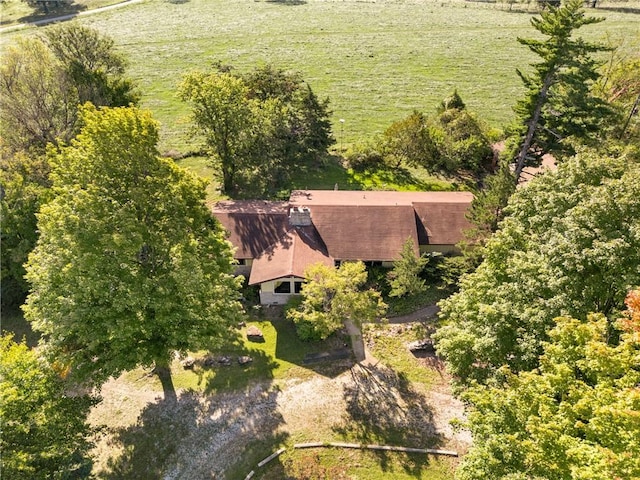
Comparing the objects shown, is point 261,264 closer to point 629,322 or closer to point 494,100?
point 629,322

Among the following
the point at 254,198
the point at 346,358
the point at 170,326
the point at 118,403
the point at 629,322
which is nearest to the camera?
the point at 629,322

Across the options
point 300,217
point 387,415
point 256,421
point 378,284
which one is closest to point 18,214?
point 300,217

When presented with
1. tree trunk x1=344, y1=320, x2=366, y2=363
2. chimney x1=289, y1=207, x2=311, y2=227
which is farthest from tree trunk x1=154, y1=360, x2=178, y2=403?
chimney x1=289, y1=207, x2=311, y2=227

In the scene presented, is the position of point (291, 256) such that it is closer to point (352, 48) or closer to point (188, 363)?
point (188, 363)

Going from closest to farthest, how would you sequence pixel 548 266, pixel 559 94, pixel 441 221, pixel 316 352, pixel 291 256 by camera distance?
1. pixel 548 266
2. pixel 316 352
3. pixel 559 94
4. pixel 291 256
5. pixel 441 221

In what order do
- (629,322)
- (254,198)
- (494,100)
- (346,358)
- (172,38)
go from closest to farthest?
(629,322) → (346,358) → (254,198) → (494,100) → (172,38)

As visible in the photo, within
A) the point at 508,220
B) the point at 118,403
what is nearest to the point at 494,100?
the point at 508,220
